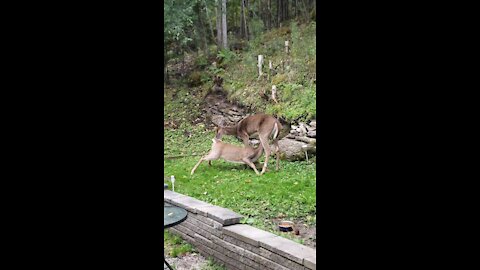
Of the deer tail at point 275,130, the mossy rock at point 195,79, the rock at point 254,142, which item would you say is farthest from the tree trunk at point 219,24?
the deer tail at point 275,130

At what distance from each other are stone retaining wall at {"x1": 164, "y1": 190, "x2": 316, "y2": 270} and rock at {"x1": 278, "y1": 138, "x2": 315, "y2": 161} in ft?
7.46

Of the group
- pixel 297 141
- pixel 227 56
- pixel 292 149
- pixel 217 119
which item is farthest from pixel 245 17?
pixel 292 149

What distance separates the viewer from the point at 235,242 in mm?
3365

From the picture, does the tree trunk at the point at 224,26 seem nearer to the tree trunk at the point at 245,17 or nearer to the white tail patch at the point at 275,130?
the tree trunk at the point at 245,17

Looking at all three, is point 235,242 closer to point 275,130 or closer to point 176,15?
point 275,130

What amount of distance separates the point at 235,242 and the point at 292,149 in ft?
9.88

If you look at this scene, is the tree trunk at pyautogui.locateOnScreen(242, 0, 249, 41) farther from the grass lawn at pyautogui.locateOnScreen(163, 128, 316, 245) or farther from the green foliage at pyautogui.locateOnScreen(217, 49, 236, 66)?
the grass lawn at pyautogui.locateOnScreen(163, 128, 316, 245)

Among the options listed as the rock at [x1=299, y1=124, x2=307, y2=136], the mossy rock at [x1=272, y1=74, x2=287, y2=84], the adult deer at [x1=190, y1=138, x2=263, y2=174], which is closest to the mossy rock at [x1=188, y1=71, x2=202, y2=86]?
the mossy rock at [x1=272, y1=74, x2=287, y2=84]

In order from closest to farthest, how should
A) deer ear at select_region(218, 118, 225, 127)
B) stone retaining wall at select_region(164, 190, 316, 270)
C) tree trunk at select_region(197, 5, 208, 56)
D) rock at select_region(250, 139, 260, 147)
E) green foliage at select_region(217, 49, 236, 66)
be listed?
stone retaining wall at select_region(164, 190, 316, 270), rock at select_region(250, 139, 260, 147), deer ear at select_region(218, 118, 225, 127), green foliage at select_region(217, 49, 236, 66), tree trunk at select_region(197, 5, 208, 56)

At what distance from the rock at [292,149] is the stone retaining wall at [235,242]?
7.46 ft

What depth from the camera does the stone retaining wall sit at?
2891 millimetres

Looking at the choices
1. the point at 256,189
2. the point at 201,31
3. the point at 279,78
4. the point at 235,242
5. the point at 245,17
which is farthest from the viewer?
the point at 201,31
